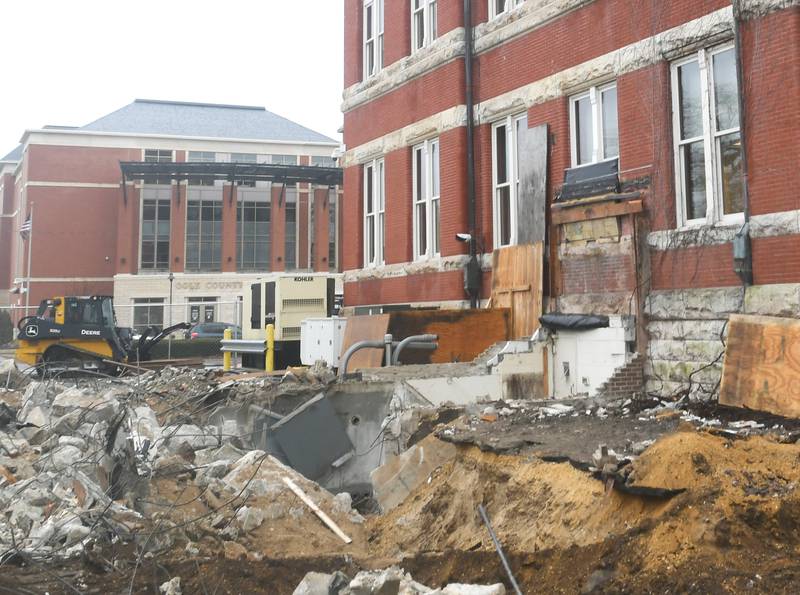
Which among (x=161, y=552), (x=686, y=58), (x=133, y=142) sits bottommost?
(x=161, y=552)

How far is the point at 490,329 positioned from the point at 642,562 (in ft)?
28.3

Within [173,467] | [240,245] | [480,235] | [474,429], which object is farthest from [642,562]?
[240,245]

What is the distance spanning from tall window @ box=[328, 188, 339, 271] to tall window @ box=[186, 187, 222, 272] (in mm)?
8147

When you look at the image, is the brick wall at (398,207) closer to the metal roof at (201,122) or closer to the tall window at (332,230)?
the tall window at (332,230)

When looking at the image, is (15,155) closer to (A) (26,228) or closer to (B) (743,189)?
(A) (26,228)

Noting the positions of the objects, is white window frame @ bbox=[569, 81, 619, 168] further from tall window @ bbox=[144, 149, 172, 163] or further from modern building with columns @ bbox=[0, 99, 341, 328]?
tall window @ bbox=[144, 149, 172, 163]

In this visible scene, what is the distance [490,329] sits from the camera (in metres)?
13.5

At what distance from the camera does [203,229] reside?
5447 cm

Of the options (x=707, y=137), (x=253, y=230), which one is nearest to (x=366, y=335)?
(x=707, y=137)

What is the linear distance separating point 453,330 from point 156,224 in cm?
4532

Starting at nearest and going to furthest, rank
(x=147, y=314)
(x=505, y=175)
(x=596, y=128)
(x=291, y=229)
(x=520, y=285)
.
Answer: (x=596, y=128) < (x=520, y=285) < (x=505, y=175) < (x=147, y=314) < (x=291, y=229)

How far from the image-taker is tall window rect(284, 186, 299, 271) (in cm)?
5572

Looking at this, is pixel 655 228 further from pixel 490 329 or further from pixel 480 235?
pixel 480 235

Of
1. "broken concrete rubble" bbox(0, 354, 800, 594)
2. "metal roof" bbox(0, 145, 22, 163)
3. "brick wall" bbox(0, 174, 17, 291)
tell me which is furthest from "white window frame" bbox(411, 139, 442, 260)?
"metal roof" bbox(0, 145, 22, 163)
